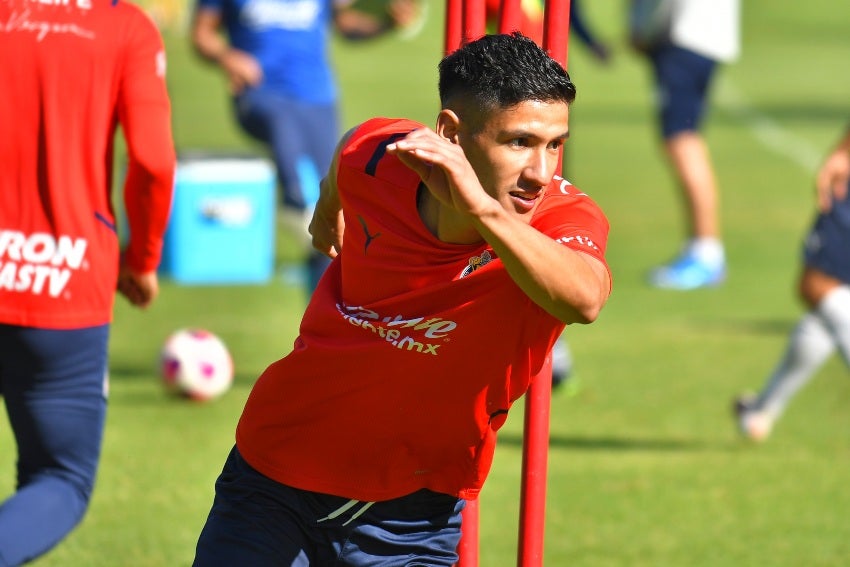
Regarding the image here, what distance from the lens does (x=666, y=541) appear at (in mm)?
6270

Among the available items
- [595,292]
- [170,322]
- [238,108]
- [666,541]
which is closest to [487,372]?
[595,292]

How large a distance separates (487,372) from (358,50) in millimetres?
25440

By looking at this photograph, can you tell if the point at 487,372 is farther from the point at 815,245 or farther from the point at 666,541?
the point at 815,245

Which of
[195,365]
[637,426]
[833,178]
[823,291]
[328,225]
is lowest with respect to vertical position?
[637,426]

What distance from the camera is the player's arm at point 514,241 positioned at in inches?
121

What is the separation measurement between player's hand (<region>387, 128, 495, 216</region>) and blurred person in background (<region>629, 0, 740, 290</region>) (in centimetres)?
899

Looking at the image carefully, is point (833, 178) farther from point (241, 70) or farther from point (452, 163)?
point (452, 163)

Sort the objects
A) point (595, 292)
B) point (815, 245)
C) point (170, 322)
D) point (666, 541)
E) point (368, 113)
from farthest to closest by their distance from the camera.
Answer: point (368, 113) → point (170, 322) → point (815, 245) → point (666, 541) → point (595, 292)

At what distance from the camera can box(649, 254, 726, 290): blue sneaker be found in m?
11.9

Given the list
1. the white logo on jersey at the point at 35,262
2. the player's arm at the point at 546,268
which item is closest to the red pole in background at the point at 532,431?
the player's arm at the point at 546,268

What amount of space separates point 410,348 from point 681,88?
9.06 m

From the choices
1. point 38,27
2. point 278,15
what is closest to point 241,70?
point 278,15

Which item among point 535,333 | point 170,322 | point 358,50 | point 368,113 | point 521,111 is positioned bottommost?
point 358,50

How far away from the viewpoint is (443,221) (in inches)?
139
